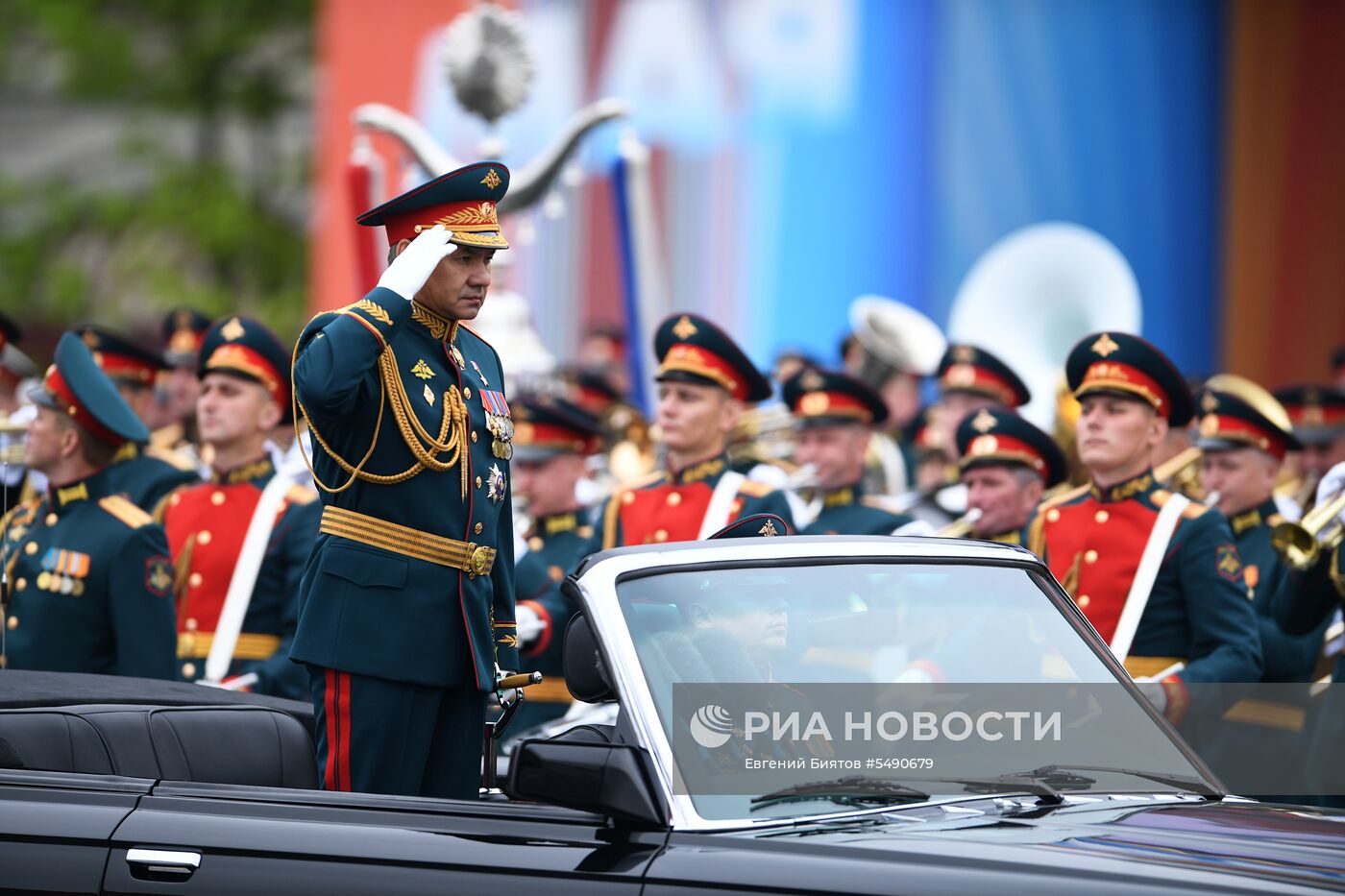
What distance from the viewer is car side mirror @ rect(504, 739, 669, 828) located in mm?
3715

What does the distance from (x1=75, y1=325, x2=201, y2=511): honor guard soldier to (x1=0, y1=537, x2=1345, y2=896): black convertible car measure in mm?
4071

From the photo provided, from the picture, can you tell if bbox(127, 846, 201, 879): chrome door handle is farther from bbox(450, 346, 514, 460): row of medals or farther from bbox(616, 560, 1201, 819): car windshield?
bbox(450, 346, 514, 460): row of medals

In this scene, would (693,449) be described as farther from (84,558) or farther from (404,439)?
(404,439)

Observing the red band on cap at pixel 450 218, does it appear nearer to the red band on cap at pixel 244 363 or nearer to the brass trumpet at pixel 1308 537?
the red band on cap at pixel 244 363

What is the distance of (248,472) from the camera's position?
329 inches

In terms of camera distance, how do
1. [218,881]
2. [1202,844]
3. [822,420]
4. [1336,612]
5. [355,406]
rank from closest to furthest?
[1202,844]
[218,881]
[355,406]
[1336,612]
[822,420]

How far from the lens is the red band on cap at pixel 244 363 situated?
835cm

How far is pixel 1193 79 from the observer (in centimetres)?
2019

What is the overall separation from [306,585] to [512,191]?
9.01m

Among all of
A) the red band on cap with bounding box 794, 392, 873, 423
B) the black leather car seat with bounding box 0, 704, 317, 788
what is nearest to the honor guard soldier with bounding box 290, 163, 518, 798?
the black leather car seat with bounding box 0, 704, 317, 788

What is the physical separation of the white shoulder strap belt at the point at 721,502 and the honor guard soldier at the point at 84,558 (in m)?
2.11

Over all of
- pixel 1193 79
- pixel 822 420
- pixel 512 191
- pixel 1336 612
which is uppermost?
pixel 1193 79

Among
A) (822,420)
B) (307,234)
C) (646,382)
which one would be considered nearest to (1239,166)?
(646,382)

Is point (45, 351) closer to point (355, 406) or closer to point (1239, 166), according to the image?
point (1239, 166)
